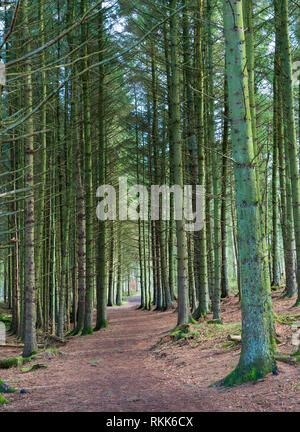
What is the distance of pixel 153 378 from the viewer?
250 inches

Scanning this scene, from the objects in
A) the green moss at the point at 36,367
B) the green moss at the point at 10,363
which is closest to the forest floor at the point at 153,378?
the green moss at the point at 36,367

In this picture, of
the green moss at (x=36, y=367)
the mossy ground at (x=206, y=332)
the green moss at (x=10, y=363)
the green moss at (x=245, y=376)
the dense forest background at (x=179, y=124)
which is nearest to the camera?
the green moss at (x=245, y=376)

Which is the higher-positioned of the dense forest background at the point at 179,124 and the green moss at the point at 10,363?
the dense forest background at the point at 179,124

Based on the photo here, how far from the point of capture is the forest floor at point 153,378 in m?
4.24

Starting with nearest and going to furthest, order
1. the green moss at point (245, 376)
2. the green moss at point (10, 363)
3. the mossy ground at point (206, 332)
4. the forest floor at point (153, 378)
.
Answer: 1. the forest floor at point (153, 378)
2. the green moss at point (245, 376)
3. the mossy ground at point (206, 332)
4. the green moss at point (10, 363)

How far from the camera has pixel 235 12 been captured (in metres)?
5.00

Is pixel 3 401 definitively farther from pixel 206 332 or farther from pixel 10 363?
pixel 206 332

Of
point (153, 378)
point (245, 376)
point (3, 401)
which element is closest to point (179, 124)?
point (153, 378)

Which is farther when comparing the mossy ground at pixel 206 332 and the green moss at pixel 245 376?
the mossy ground at pixel 206 332

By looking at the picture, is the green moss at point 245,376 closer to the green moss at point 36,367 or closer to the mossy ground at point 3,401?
the mossy ground at point 3,401

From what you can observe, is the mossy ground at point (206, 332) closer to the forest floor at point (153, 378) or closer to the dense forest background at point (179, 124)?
the forest floor at point (153, 378)

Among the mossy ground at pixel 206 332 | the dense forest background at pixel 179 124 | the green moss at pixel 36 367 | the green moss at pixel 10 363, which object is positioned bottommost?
the green moss at pixel 10 363
